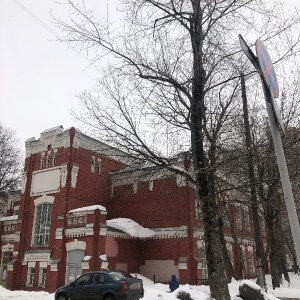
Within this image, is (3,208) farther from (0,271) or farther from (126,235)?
(126,235)

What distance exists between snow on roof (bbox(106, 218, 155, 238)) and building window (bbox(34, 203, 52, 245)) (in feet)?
15.0

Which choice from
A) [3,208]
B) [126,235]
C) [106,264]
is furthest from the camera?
[3,208]

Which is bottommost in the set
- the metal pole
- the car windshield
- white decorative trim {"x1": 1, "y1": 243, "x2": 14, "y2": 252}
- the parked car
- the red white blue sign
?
the parked car

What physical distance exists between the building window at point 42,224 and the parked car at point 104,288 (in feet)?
31.6

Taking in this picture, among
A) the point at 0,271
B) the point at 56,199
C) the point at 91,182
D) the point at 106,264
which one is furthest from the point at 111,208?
the point at 0,271

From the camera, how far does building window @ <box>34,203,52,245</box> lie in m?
23.8

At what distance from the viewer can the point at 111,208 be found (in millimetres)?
26922

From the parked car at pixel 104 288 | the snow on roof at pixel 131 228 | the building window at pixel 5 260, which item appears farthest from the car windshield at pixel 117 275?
the building window at pixel 5 260

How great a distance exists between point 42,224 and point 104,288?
12370 millimetres

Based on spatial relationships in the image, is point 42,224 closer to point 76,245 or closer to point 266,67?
point 76,245

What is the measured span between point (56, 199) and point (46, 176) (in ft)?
7.38

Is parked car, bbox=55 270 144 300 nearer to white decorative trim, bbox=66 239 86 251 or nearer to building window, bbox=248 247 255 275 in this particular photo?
white decorative trim, bbox=66 239 86 251

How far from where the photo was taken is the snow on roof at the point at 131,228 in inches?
888

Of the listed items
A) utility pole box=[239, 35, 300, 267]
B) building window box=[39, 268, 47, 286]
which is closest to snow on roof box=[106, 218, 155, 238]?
building window box=[39, 268, 47, 286]
